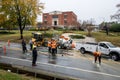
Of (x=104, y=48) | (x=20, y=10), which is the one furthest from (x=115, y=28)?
(x=104, y=48)

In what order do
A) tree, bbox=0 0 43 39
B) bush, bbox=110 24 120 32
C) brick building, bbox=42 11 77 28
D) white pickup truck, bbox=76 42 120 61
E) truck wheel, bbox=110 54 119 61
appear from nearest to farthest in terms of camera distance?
1. truck wheel, bbox=110 54 119 61
2. white pickup truck, bbox=76 42 120 61
3. tree, bbox=0 0 43 39
4. bush, bbox=110 24 120 32
5. brick building, bbox=42 11 77 28

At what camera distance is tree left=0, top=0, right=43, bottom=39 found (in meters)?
44.2

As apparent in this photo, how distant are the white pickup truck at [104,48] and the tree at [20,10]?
17686mm

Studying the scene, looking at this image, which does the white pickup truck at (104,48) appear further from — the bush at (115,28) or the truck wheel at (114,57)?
the bush at (115,28)

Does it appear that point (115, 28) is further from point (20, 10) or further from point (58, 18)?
point (58, 18)

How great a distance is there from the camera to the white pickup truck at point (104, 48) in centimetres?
2602

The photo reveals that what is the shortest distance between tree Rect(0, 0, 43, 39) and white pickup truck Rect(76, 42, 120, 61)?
1769 centimetres

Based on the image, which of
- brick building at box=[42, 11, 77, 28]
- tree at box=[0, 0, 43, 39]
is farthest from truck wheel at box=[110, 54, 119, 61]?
brick building at box=[42, 11, 77, 28]

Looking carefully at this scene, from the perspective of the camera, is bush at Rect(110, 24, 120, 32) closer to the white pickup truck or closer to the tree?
the tree

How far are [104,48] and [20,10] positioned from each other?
23.0 m

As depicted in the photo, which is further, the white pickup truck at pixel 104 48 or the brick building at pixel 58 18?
the brick building at pixel 58 18

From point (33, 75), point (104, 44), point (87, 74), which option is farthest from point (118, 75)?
point (104, 44)

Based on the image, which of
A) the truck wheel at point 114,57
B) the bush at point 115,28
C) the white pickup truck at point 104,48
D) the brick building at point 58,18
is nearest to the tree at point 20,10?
the white pickup truck at point 104,48

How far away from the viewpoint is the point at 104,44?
27.8m
